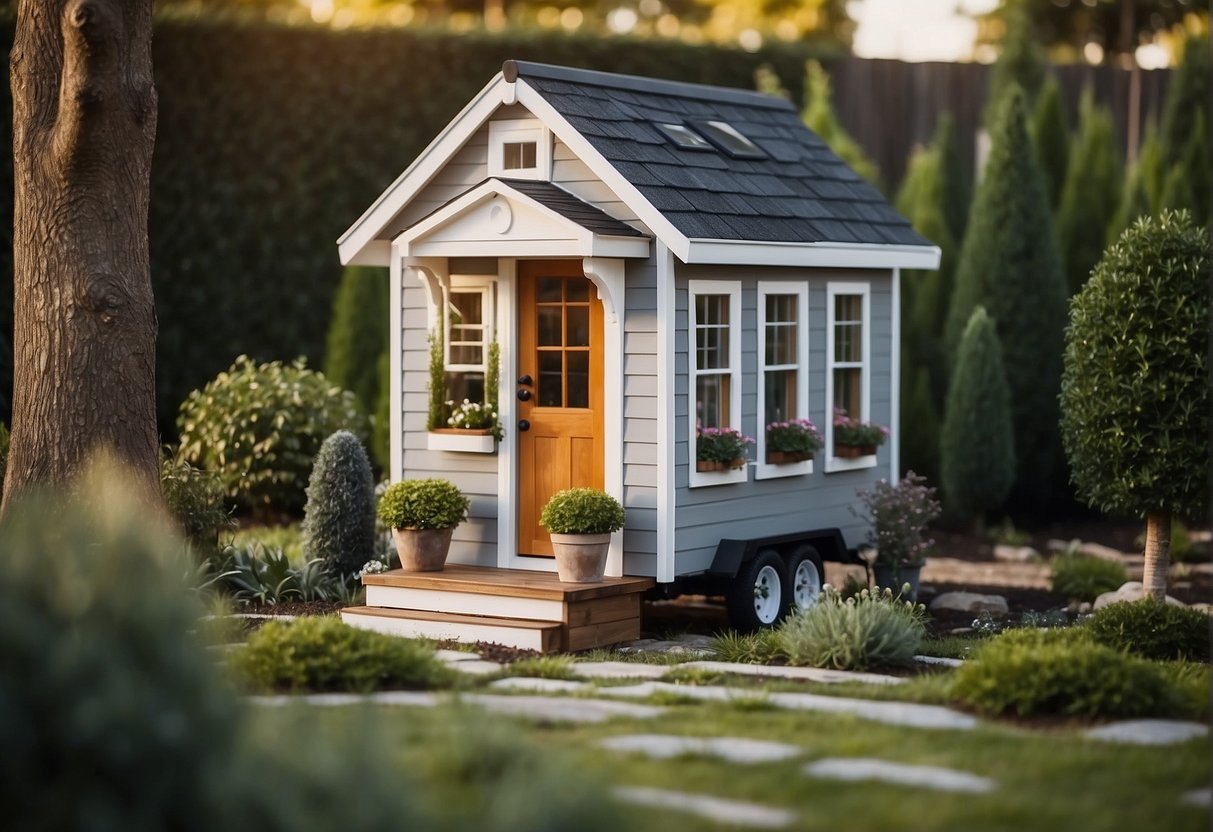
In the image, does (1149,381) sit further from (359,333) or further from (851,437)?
(359,333)

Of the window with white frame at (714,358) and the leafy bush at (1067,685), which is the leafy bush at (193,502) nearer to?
the window with white frame at (714,358)

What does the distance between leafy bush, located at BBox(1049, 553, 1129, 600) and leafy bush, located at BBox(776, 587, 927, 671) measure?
393 cm

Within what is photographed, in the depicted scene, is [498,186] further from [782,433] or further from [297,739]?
[297,739]

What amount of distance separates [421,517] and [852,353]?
3734 mm

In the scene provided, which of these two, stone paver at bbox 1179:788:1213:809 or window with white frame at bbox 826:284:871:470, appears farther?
window with white frame at bbox 826:284:871:470

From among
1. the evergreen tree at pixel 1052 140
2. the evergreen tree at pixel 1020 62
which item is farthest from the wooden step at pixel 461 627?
the evergreen tree at pixel 1020 62

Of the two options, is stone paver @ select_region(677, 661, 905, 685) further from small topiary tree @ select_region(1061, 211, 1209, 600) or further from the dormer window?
the dormer window

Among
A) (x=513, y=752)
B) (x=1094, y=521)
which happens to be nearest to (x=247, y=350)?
(x=1094, y=521)

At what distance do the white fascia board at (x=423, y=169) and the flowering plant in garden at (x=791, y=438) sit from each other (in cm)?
283

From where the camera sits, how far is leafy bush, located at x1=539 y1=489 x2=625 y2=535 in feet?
31.9

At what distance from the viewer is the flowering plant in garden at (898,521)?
1185cm

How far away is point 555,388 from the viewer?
34.8 feet

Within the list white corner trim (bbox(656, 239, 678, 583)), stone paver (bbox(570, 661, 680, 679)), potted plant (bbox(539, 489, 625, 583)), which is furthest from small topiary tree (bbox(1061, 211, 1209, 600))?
stone paver (bbox(570, 661, 680, 679))

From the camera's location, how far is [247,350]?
16.5 m
